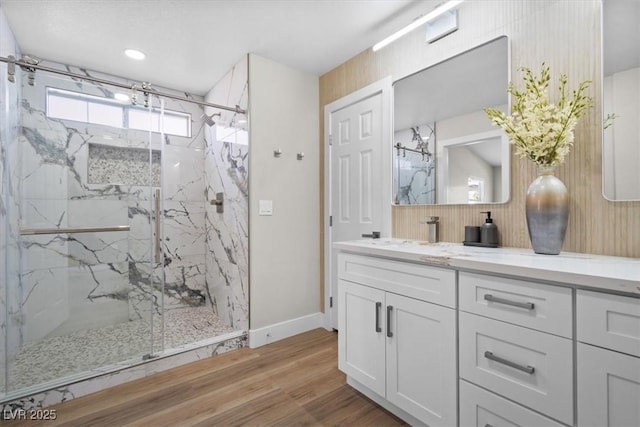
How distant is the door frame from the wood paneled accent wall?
11.0 inches

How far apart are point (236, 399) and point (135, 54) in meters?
2.88

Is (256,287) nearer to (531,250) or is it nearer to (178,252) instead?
(178,252)

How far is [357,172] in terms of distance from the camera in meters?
2.55

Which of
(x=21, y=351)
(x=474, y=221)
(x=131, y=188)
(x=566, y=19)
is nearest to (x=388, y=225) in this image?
(x=474, y=221)

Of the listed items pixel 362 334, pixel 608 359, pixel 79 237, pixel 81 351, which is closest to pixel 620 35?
pixel 608 359

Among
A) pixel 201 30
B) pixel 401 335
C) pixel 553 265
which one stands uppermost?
pixel 201 30

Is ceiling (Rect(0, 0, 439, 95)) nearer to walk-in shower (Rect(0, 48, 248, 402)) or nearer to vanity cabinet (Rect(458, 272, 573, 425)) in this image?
walk-in shower (Rect(0, 48, 248, 402))

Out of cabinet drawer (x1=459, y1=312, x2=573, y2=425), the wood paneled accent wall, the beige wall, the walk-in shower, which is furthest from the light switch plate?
cabinet drawer (x1=459, y1=312, x2=573, y2=425)

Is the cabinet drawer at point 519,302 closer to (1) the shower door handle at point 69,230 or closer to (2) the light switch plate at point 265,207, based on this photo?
(2) the light switch plate at point 265,207

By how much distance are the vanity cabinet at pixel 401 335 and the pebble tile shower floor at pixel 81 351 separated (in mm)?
1454

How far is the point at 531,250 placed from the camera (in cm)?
151

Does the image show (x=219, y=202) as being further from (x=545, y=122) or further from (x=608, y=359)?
(x=608, y=359)

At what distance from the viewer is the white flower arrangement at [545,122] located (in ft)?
4.31

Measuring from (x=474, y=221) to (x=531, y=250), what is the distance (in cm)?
35
